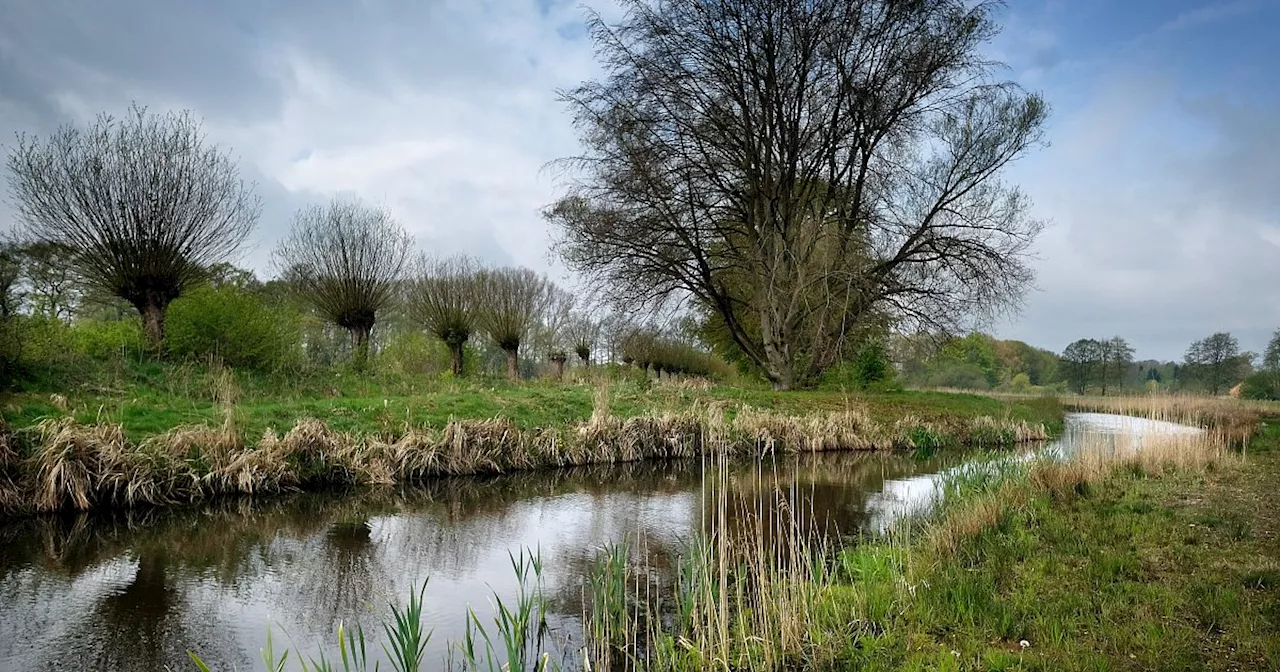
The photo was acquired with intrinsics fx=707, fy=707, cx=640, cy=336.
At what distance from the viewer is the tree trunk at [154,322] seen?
15.8m

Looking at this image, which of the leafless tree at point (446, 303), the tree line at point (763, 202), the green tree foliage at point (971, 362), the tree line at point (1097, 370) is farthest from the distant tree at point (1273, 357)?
the leafless tree at point (446, 303)

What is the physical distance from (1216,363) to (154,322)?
56.0 m

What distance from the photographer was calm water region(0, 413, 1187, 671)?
466cm

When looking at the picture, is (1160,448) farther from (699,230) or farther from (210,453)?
(210,453)

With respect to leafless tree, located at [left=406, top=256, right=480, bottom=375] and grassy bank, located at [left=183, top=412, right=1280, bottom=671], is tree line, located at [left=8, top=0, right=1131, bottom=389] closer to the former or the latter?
leafless tree, located at [left=406, top=256, right=480, bottom=375]

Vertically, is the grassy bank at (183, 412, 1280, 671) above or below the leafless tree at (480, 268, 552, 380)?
below

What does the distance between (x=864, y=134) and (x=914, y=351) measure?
6.43 m

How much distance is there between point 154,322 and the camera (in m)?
15.9

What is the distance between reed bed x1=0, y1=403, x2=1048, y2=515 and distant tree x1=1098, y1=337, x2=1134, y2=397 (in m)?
47.3

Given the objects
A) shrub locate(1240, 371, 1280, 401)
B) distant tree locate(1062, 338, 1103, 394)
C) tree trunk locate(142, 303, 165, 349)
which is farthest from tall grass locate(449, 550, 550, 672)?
distant tree locate(1062, 338, 1103, 394)

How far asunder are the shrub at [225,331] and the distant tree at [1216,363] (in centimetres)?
5084

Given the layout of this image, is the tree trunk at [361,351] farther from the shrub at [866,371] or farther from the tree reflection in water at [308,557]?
the shrub at [866,371]

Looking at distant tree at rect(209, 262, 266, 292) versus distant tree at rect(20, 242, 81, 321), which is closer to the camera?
distant tree at rect(209, 262, 266, 292)

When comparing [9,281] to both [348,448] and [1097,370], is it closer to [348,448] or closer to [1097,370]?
[348,448]
